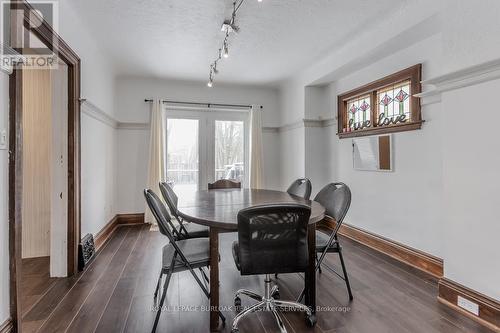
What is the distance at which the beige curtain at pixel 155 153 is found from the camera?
174 inches

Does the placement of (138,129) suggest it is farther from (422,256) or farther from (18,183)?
(422,256)

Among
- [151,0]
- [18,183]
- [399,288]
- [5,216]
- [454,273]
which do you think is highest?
[151,0]

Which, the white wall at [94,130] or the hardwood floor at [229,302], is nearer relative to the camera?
the hardwood floor at [229,302]

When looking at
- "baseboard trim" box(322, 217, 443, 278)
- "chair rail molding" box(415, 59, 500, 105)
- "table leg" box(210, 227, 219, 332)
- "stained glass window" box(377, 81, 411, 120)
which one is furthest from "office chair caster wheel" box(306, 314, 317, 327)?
"stained glass window" box(377, 81, 411, 120)

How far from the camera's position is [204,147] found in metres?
4.90

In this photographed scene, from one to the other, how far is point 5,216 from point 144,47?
2544 millimetres

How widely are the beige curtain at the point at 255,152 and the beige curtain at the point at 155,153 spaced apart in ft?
5.28

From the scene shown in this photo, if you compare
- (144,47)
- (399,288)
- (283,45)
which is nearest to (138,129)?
(144,47)

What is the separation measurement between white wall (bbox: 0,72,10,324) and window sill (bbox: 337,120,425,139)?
3.42m

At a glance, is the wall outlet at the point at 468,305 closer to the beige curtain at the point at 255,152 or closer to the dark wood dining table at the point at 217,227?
the dark wood dining table at the point at 217,227

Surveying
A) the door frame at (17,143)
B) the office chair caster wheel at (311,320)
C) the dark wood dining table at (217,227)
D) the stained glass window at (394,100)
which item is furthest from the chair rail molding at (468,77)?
the door frame at (17,143)

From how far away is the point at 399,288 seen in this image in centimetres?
228

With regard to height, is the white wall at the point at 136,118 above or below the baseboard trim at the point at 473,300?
above

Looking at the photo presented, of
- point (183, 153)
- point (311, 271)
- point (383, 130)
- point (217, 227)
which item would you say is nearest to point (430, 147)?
point (383, 130)
